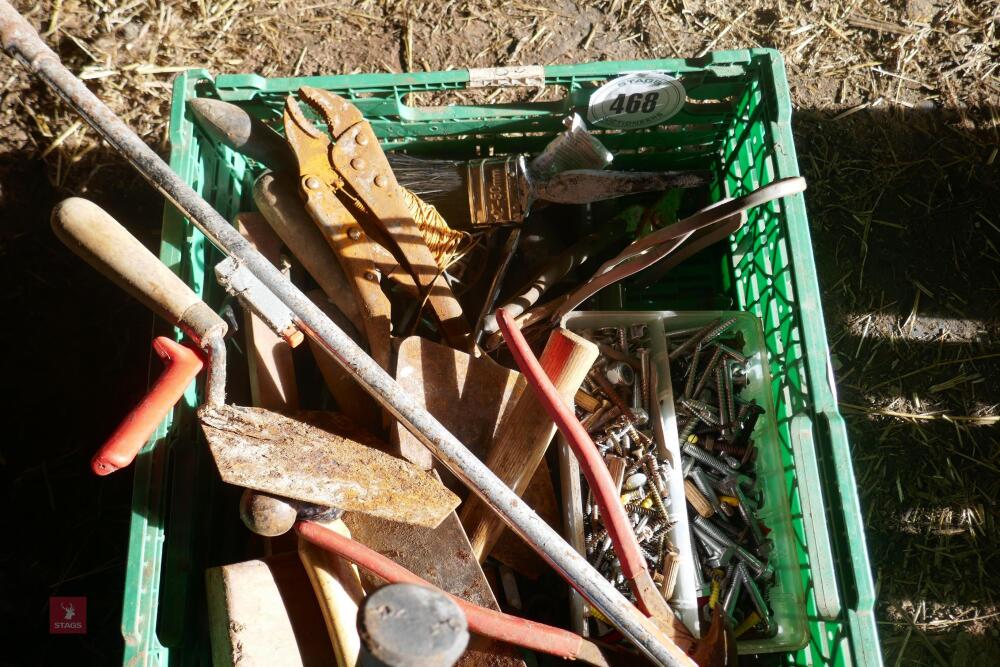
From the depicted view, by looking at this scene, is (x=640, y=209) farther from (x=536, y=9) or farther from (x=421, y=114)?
(x=536, y=9)

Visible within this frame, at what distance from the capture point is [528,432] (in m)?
1.39

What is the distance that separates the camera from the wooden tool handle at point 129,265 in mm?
1193

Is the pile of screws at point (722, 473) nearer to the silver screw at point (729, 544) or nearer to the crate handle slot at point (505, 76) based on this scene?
the silver screw at point (729, 544)

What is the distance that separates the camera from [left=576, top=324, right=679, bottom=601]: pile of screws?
4.73 feet

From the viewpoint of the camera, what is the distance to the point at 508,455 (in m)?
1.39

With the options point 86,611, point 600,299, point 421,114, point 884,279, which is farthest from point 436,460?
point 884,279

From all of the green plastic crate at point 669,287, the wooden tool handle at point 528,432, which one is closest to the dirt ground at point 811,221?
the green plastic crate at point 669,287

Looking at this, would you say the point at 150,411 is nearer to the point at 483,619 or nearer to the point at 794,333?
the point at 483,619

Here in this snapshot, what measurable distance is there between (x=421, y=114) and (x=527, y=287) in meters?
0.43

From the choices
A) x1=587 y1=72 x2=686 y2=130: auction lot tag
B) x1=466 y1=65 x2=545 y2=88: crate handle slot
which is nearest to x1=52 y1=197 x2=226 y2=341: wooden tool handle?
x1=466 y1=65 x2=545 y2=88: crate handle slot
